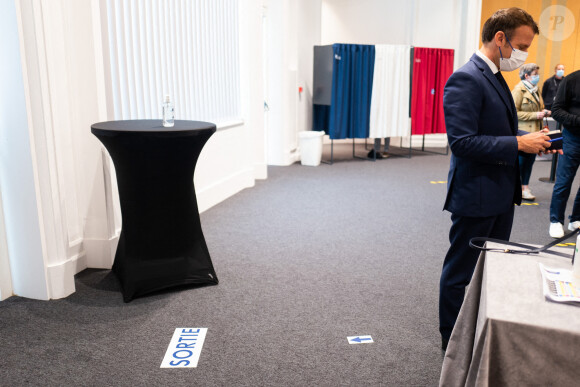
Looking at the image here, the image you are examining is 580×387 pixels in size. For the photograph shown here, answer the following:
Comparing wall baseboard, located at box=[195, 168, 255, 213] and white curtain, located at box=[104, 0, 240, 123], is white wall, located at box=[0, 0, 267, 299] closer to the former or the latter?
white curtain, located at box=[104, 0, 240, 123]

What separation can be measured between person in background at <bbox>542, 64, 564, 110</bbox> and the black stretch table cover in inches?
256

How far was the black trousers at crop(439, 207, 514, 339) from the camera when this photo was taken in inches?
78.5

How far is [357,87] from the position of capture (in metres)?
6.90

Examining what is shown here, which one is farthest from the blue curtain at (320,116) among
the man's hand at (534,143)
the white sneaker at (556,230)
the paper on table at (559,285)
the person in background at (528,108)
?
the paper on table at (559,285)

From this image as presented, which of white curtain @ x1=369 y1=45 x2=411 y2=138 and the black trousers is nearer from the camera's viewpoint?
the black trousers

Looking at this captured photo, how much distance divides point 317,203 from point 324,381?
2989 millimetres

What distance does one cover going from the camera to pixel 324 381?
77.5 inches

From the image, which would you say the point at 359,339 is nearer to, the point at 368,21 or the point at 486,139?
the point at 486,139

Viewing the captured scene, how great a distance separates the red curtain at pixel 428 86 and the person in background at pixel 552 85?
4.65 feet

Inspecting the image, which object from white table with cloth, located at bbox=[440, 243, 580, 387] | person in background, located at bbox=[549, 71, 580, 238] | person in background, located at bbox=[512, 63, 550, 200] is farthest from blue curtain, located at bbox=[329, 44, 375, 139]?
white table with cloth, located at bbox=[440, 243, 580, 387]

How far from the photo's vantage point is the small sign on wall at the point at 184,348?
2.09 m

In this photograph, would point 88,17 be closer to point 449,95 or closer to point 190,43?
point 190,43

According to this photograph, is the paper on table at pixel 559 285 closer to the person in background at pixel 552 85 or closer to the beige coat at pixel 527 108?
the beige coat at pixel 527 108

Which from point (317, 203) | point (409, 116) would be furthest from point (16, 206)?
point (409, 116)
